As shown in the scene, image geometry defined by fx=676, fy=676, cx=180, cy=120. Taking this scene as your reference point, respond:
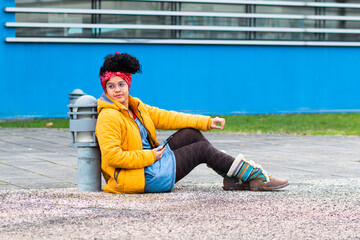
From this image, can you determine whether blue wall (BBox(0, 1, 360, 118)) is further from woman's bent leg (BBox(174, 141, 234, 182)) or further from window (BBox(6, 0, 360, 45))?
woman's bent leg (BBox(174, 141, 234, 182))

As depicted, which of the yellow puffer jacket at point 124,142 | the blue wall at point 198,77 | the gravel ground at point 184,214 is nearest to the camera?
the gravel ground at point 184,214

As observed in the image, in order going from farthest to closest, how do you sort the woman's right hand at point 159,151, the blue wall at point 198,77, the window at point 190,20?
the window at point 190,20
the blue wall at point 198,77
the woman's right hand at point 159,151

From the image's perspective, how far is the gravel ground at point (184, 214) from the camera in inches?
164

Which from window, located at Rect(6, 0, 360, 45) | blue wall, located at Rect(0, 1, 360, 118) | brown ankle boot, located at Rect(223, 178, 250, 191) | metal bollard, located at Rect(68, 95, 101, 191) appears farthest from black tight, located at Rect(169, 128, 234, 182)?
Answer: window, located at Rect(6, 0, 360, 45)

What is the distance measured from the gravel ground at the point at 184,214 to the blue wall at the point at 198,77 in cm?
997

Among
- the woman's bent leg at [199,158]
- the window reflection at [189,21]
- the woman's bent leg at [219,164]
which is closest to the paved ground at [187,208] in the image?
the woman's bent leg at [219,164]

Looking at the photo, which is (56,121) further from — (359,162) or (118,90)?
(118,90)

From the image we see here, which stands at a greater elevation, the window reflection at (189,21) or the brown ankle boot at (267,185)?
the window reflection at (189,21)

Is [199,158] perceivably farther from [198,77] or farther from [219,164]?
[198,77]

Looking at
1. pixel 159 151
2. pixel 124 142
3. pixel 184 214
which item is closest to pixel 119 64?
pixel 124 142

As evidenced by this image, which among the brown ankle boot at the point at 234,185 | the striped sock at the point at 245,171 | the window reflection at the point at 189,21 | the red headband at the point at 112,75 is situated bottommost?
the brown ankle boot at the point at 234,185

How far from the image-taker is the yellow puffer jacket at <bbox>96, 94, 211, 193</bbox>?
5301mm

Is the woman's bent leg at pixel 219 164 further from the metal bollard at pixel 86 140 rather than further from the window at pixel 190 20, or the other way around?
the window at pixel 190 20

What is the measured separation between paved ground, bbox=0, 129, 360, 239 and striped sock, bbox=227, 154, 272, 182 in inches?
5.4
